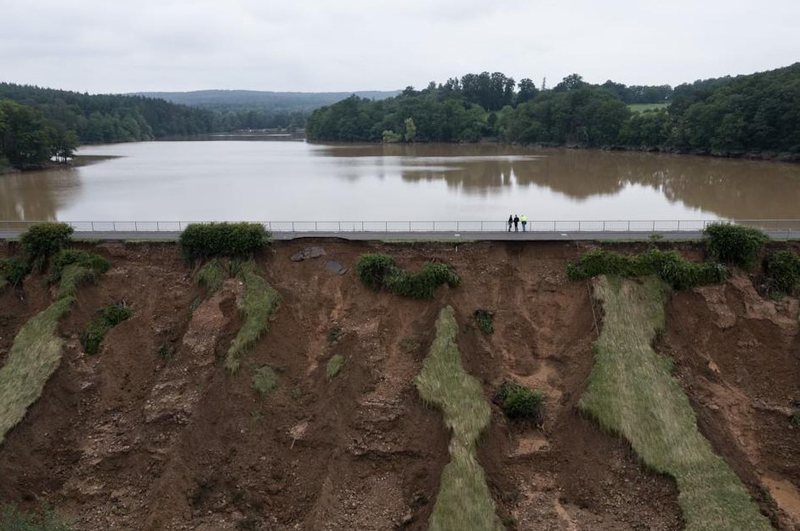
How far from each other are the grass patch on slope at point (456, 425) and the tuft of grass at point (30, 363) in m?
14.1

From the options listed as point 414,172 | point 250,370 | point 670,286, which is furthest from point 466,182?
point 250,370

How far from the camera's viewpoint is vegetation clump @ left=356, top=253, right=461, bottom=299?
25906mm

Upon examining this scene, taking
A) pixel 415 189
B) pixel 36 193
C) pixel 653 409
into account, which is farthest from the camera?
pixel 36 193

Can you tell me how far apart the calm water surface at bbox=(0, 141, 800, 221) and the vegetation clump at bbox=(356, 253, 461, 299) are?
52.6ft

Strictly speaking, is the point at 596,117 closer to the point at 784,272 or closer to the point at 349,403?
the point at 784,272

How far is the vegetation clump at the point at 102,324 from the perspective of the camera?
2472 cm

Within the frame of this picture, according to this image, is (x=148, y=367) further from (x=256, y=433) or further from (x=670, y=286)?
(x=670, y=286)

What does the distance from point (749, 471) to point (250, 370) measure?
17468 mm

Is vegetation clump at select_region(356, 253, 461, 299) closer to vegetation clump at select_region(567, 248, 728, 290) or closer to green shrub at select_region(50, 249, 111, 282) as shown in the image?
vegetation clump at select_region(567, 248, 728, 290)

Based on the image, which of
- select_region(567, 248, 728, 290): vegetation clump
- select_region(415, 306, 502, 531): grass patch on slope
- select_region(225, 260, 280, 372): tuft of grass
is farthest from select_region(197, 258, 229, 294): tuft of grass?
select_region(567, 248, 728, 290): vegetation clump

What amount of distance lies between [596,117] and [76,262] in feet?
315

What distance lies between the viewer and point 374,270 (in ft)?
87.7

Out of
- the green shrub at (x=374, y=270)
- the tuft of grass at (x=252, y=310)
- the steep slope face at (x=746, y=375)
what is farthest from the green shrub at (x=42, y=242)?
the steep slope face at (x=746, y=375)

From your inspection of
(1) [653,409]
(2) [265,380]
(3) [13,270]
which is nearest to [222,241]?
(2) [265,380]
